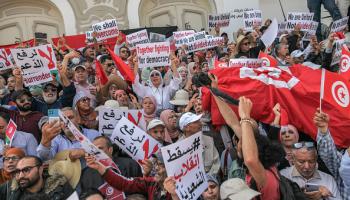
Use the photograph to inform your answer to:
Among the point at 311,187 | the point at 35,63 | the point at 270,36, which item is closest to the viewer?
the point at 311,187

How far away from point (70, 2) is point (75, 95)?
1017 cm

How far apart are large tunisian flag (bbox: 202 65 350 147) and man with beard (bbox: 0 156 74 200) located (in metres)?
1.79

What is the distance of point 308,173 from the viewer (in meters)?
3.86

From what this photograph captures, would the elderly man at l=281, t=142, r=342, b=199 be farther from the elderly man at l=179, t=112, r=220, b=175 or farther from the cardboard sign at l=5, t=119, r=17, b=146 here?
the cardboard sign at l=5, t=119, r=17, b=146

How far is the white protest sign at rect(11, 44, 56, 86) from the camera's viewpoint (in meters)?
6.17

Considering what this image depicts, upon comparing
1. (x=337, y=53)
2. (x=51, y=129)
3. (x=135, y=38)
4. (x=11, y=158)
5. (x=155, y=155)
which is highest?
(x=135, y=38)

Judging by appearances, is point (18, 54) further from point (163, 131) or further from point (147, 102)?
point (163, 131)

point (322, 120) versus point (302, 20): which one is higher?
point (302, 20)

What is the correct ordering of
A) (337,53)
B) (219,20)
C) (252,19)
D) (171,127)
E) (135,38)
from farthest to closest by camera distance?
(219,20), (252,19), (135,38), (337,53), (171,127)

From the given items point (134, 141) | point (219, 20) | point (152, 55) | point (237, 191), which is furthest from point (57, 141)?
point (219, 20)

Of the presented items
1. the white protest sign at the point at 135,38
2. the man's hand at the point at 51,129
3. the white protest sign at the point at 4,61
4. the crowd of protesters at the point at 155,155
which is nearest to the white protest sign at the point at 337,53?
the crowd of protesters at the point at 155,155

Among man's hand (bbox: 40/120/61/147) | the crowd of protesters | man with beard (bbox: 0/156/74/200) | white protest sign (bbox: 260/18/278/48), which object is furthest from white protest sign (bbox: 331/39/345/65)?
man with beard (bbox: 0/156/74/200)

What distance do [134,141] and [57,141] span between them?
713 millimetres

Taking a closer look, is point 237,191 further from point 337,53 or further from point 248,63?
point 337,53
